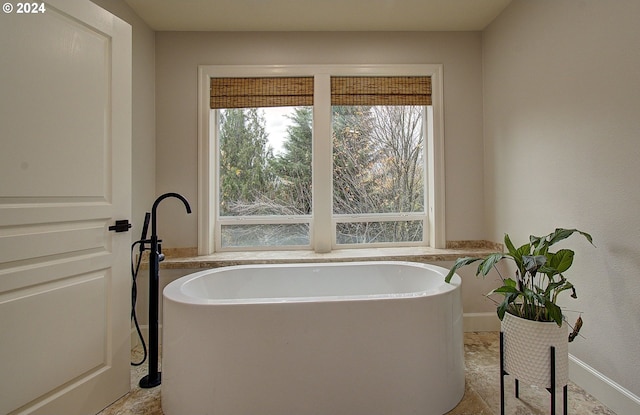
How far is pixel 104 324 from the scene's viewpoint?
1459mm

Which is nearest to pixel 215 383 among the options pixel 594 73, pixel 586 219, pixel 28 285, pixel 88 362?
pixel 88 362

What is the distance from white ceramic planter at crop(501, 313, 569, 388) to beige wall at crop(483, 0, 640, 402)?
0.41 metres

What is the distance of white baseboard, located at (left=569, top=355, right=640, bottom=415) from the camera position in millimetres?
1315

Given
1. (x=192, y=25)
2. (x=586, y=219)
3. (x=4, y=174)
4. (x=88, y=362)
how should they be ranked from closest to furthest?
(x=4, y=174) → (x=88, y=362) → (x=586, y=219) → (x=192, y=25)

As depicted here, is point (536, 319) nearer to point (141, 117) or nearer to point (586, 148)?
point (586, 148)

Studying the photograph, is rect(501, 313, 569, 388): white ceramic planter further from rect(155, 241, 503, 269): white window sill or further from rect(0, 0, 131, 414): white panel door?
rect(0, 0, 131, 414): white panel door

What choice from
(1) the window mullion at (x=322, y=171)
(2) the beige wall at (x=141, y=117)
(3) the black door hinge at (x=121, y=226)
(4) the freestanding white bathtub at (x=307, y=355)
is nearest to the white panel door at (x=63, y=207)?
(3) the black door hinge at (x=121, y=226)

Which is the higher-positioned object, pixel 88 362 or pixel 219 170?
pixel 219 170

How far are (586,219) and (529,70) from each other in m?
1.12

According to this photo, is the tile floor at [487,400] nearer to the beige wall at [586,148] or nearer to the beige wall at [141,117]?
the beige wall at [586,148]

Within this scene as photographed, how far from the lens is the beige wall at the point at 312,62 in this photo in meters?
2.33

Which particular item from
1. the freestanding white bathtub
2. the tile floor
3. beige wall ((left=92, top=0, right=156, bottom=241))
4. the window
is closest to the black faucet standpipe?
the tile floor

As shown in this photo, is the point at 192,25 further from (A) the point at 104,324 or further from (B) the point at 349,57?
(A) the point at 104,324

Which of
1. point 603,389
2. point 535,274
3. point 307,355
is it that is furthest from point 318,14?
point 603,389
